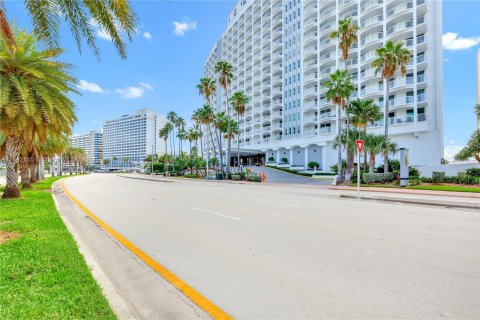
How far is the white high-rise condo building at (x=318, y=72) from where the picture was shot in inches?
1660

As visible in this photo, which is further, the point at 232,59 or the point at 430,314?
the point at 232,59

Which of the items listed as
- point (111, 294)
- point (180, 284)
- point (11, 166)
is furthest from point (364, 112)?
point (111, 294)

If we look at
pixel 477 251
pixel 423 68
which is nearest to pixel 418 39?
pixel 423 68

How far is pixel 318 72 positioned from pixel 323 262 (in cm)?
5761

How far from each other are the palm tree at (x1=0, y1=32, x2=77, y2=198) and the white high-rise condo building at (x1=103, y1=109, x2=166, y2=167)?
530 feet

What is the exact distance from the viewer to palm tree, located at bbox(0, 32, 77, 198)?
1292cm

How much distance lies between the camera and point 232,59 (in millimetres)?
94188

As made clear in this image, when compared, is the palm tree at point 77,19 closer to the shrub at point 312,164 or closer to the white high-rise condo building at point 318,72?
the white high-rise condo building at point 318,72

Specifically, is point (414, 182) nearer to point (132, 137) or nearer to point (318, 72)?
point (318, 72)

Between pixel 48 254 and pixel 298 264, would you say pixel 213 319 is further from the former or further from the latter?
pixel 48 254

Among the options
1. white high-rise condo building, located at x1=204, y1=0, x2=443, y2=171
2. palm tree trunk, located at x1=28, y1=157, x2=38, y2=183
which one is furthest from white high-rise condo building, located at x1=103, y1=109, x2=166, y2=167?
palm tree trunk, located at x1=28, y1=157, x2=38, y2=183

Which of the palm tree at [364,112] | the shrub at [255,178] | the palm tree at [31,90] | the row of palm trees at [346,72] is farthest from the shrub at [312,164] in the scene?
Result: the palm tree at [31,90]

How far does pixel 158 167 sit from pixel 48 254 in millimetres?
90324

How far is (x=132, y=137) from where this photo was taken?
184 m
